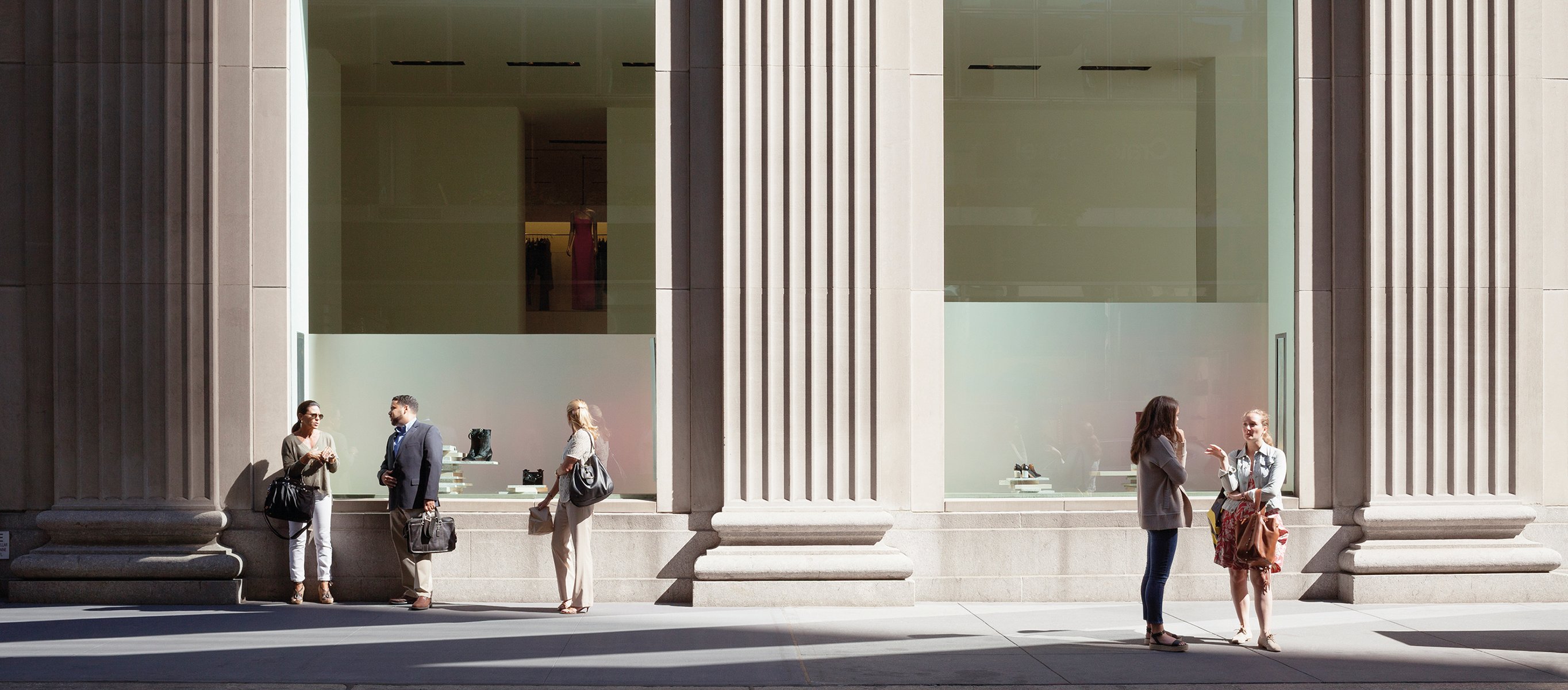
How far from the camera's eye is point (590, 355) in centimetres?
1059

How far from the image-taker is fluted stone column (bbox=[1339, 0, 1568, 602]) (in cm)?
1017

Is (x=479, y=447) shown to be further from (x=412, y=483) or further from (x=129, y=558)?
(x=129, y=558)

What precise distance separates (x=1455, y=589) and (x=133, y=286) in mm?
11084

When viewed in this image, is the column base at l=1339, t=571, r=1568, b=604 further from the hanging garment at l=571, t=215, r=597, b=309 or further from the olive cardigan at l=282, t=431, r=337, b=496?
the olive cardigan at l=282, t=431, r=337, b=496

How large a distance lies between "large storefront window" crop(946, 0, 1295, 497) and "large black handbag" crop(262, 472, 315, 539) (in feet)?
17.5

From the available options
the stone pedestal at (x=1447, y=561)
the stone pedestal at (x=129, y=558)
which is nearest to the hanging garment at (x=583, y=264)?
the stone pedestal at (x=129, y=558)

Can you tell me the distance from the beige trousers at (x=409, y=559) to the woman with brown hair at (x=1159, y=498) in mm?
5450

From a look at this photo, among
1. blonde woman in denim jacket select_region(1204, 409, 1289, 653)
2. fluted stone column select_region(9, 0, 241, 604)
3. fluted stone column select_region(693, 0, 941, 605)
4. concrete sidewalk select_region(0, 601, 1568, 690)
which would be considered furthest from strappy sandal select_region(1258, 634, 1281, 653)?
fluted stone column select_region(9, 0, 241, 604)

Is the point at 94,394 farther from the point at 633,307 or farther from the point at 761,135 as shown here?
the point at 761,135

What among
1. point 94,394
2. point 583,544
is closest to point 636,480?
point 583,544

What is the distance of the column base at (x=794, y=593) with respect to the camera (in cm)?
969

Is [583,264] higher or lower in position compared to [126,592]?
higher

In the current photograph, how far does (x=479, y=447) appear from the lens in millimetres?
10625

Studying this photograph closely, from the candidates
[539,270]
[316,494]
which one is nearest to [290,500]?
[316,494]
